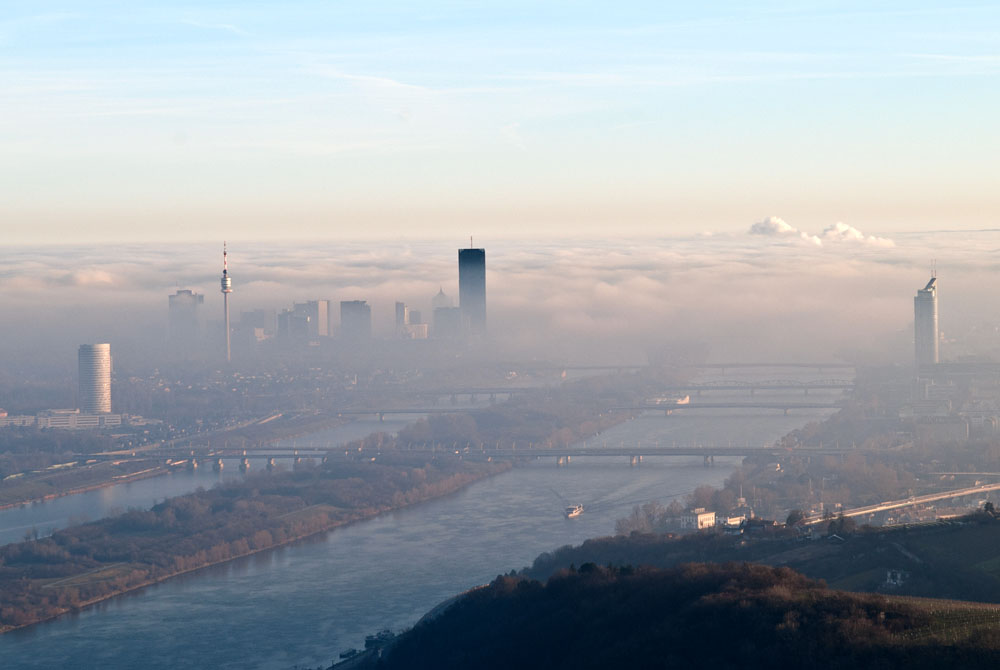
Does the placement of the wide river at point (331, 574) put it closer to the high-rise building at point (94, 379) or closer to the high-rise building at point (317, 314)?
the high-rise building at point (94, 379)

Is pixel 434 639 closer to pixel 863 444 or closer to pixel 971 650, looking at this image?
pixel 971 650

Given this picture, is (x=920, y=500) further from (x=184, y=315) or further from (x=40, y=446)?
(x=184, y=315)

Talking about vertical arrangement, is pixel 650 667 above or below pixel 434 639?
above

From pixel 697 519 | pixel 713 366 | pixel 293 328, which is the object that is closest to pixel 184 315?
pixel 293 328

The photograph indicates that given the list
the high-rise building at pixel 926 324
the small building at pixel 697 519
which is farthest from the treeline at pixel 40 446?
the high-rise building at pixel 926 324

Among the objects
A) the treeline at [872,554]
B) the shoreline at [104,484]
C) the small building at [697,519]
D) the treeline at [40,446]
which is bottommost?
the shoreline at [104,484]

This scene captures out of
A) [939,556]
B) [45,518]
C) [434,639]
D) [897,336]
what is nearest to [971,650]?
[939,556]
